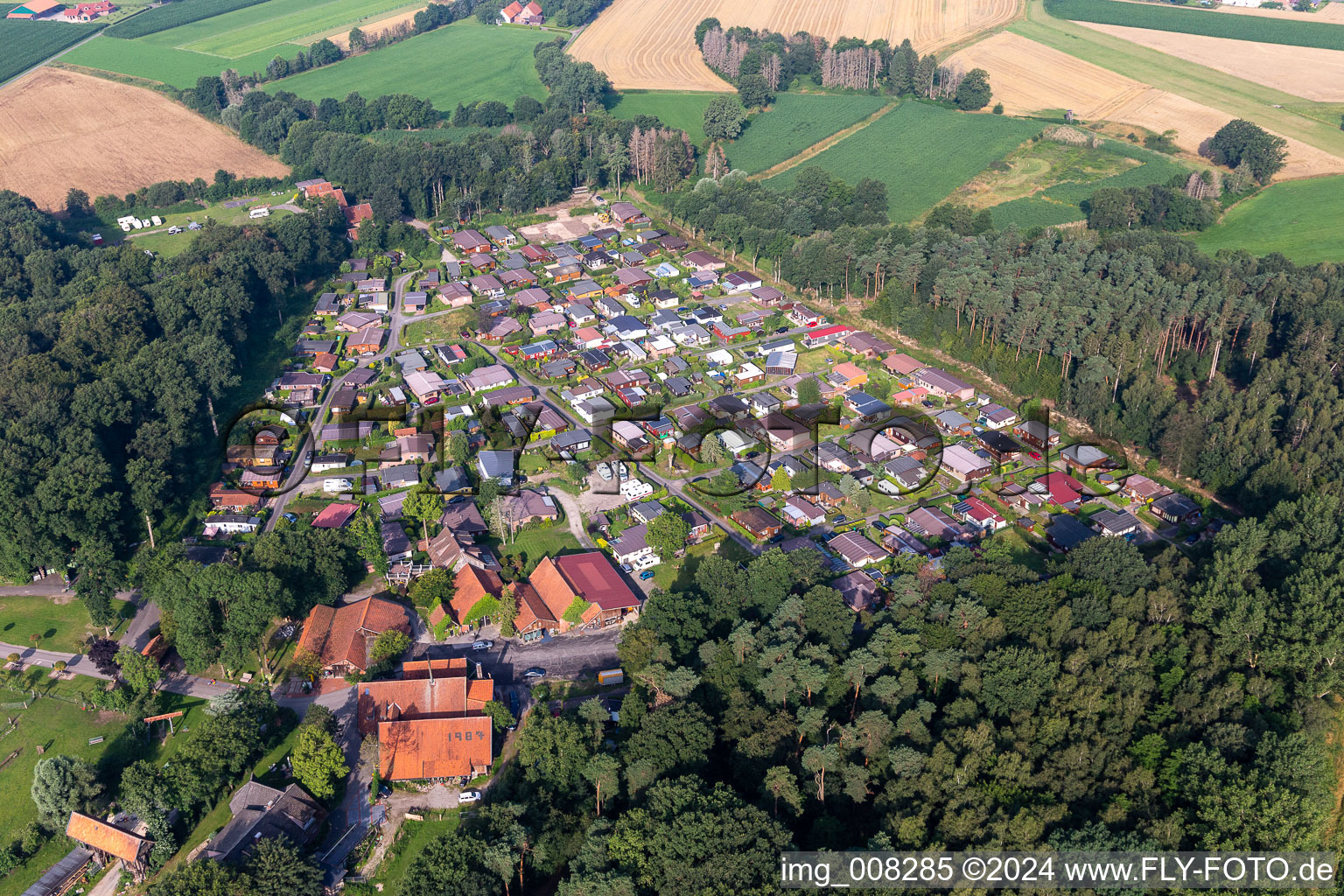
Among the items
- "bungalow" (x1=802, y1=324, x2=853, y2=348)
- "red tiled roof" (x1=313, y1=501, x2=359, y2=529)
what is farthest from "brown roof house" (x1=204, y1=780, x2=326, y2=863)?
"bungalow" (x1=802, y1=324, x2=853, y2=348)

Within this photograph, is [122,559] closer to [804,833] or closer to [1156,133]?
[804,833]

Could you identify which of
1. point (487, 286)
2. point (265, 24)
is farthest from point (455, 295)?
point (265, 24)

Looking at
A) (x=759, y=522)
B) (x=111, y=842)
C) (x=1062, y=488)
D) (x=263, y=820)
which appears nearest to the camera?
(x=263, y=820)

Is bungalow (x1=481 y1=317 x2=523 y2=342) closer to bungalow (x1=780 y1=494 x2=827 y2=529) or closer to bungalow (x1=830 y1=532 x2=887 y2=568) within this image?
bungalow (x1=780 y1=494 x2=827 y2=529)

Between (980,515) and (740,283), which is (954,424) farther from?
(740,283)

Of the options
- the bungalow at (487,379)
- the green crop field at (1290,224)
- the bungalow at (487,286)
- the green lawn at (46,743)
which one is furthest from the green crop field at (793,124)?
the green lawn at (46,743)

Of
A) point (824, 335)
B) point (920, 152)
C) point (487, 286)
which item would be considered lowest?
point (824, 335)
